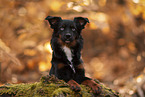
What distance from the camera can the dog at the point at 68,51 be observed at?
15.8 feet

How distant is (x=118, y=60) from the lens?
14.6 metres

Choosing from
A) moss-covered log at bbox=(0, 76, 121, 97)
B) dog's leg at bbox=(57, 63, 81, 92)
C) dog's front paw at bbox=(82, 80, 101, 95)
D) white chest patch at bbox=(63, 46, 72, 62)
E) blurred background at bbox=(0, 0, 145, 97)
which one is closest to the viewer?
moss-covered log at bbox=(0, 76, 121, 97)

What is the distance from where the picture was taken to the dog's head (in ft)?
16.2

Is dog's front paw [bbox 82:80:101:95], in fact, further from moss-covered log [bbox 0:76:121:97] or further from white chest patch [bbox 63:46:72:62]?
white chest patch [bbox 63:46:72:62]

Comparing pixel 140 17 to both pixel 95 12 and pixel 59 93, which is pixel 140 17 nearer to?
pixel 95 12

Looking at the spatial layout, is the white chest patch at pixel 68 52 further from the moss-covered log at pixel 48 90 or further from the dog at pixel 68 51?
the moss-covered log at pixel 48 90

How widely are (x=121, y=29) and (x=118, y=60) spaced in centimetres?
210

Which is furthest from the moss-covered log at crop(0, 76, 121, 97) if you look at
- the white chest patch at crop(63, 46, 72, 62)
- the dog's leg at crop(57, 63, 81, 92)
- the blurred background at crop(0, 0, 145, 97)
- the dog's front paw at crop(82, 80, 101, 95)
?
the blurred background at crop(0, 0, 145, 97)

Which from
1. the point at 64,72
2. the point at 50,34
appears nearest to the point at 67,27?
the point at 64,72

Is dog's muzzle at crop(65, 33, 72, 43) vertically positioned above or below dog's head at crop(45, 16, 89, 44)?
below

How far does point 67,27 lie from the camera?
507cm

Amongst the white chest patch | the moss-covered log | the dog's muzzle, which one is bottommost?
the moss-covered log

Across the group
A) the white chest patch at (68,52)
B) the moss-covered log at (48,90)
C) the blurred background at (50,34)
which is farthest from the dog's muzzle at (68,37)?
the blurred background at (50,34)

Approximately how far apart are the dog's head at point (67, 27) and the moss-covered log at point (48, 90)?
97 centimetres
